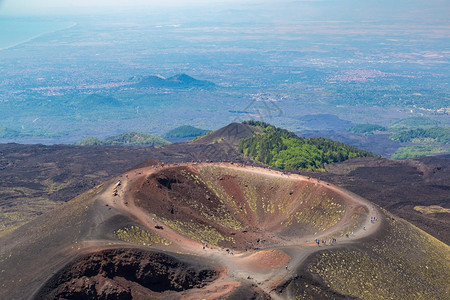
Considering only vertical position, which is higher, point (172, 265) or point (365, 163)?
point (172, 265)

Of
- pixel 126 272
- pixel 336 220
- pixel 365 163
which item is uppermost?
pixel 126 272

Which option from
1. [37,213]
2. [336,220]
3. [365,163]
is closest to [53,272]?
[336,220]

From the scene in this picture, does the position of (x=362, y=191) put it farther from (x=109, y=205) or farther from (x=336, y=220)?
(x=109, y=205)

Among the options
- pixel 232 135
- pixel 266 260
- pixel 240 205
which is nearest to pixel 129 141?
pixel 232 135

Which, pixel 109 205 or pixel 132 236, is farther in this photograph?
pixel 109 205

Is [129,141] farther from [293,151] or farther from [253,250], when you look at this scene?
[253,250]

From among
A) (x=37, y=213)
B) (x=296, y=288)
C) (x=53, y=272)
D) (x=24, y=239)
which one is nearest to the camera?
(x=53, y=272)
